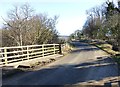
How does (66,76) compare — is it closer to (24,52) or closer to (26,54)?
(26,54)

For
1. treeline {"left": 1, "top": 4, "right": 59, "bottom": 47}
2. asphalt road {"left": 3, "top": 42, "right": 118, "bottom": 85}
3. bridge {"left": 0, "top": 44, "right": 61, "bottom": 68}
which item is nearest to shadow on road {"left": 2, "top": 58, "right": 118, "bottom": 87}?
asphalt road {"left": 3, "top": 42, "right": 118, "bottom": 85}

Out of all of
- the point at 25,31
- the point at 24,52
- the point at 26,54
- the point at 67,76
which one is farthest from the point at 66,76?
the point at 25,31

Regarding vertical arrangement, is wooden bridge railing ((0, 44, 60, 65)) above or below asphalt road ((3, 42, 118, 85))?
above

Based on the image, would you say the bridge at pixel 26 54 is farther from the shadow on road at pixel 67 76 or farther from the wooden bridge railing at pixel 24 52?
the shadow on road at pixel 67 76

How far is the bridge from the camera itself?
17.8 m

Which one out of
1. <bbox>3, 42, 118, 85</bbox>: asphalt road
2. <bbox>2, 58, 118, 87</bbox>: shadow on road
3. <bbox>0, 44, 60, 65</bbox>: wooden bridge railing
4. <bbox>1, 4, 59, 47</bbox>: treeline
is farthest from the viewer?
<bbox>1, 4, 59, 47</bbox>: treeline

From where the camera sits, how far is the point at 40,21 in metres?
45.0

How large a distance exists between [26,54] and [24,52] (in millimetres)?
2210

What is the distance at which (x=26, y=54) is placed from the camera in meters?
21.2

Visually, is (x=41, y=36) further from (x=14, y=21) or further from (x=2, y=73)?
(x=2, y=73)

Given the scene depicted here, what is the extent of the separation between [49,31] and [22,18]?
14.8 ft

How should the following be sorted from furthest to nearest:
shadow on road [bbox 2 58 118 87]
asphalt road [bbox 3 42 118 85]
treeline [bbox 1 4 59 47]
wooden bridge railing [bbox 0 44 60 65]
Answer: treeline [bbox 1 4 59 47], wooden bridge railing [bbox 0 44 60 65], shadow on road [bbox 2 58 118 87], asphalt road [bbox 3 42 118 85]

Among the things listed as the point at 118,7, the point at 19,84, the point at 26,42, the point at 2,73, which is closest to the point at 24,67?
the point at 2,73

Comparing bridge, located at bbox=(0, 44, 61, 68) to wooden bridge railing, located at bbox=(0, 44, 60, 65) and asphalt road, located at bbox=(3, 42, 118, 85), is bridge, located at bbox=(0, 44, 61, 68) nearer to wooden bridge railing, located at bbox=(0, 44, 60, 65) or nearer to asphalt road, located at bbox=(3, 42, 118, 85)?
wooden bridge railing, located at bbox=(0, 44, 60, 65)
